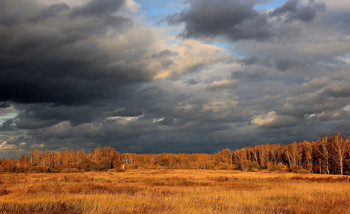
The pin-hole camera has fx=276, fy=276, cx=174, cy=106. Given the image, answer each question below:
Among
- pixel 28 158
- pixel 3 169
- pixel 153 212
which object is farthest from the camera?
pixel 28 158

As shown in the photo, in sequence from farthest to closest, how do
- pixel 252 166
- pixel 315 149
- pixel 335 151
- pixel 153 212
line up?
pixel 252 166 < pixel 315 149 < pixel 335 151 < pixel 153 212

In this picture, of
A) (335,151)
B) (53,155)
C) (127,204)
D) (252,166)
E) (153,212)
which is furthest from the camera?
(53,155)

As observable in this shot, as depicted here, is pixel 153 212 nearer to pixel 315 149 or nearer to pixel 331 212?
pixel 331 212

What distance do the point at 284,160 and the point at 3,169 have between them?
116m

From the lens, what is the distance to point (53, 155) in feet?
558

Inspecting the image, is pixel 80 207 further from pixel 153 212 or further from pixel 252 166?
pixel 252 166

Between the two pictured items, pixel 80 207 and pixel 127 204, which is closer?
pixel 80 207

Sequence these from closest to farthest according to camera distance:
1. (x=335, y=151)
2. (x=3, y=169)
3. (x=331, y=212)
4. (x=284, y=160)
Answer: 1. (x=331, y=212)
2. (x=335, y=151)
3. (x=3, y=169)
4. (x=284, y=160)

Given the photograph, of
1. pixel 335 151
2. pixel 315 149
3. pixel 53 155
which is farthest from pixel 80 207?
pixel 53 155

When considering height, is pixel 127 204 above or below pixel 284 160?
above

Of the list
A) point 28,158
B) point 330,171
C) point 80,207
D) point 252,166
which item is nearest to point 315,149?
point 330,171

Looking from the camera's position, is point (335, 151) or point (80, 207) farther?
point (335, 151)

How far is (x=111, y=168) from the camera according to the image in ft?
306

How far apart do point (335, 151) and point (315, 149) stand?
49.6 feet
